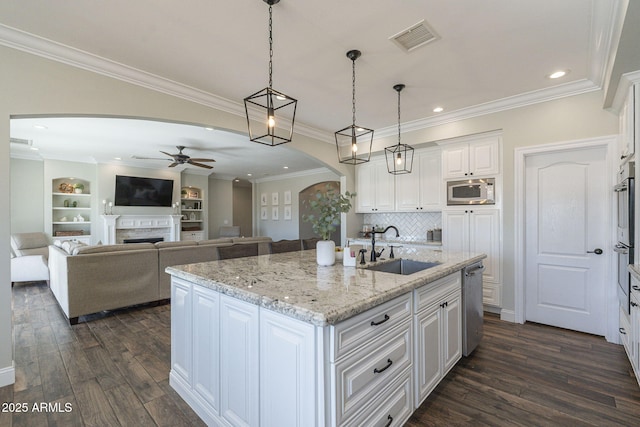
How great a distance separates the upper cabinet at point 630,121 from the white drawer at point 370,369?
242cm

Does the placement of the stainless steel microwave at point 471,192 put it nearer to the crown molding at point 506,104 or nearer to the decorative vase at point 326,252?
the crown molding at point 506,104

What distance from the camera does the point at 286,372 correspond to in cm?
131

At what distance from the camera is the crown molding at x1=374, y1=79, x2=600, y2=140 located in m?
3.07

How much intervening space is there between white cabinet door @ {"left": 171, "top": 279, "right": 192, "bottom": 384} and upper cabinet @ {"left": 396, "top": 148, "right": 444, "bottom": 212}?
374cm

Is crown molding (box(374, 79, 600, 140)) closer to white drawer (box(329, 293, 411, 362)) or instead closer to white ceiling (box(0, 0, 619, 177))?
white ceiling (box(0, 0, 619, 177))

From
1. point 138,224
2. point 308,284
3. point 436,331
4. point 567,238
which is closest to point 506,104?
point 567,238

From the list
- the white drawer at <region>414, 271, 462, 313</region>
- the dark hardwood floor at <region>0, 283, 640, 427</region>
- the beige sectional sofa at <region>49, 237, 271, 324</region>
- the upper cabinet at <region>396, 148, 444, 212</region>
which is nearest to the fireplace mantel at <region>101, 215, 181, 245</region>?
the beige sectional sofa at <region>49, 237, 271, 324</region>

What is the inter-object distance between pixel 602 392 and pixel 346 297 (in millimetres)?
2281

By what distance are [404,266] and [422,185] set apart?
2415 millimetres

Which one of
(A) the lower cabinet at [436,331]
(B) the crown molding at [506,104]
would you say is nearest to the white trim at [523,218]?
(B) the crown molding at [506,104]

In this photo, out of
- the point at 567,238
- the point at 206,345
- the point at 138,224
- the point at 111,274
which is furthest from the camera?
the point at 138,224

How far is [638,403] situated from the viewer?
1.98 m

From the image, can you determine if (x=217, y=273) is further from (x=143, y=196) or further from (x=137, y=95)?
(x=143, y=196)

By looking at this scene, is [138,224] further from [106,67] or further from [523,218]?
[523,218]
